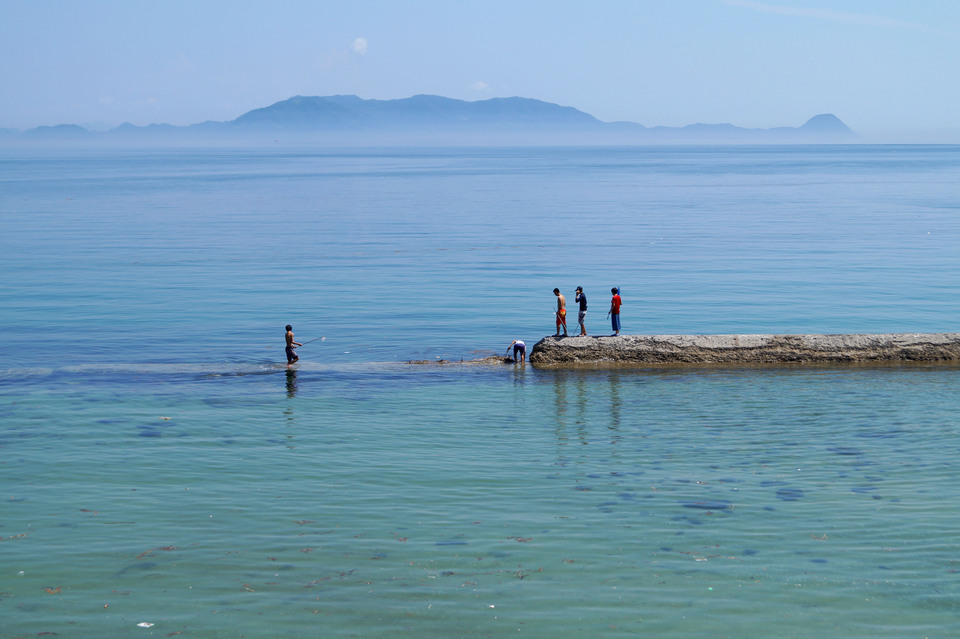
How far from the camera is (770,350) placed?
25.0 metres

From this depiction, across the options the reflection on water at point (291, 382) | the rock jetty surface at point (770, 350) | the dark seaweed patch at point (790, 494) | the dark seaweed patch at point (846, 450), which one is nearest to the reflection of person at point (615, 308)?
the rock jetty surface at point (770, 350)

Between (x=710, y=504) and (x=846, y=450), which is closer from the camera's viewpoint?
(x=710, y=504)

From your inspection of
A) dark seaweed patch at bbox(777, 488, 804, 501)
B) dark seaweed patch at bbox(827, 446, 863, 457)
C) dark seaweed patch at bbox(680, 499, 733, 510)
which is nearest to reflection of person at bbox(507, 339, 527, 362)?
dark seaweed patch at bbox(827, 446, 863, 457)

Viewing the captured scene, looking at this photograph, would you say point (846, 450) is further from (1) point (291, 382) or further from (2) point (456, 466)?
(1) point (291, 382)

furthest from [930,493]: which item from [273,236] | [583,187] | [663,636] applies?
[583,187]

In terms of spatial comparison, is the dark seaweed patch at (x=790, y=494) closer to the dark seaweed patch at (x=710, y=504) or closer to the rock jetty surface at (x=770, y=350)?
the dark seaweed patch at (x=710, y=504)

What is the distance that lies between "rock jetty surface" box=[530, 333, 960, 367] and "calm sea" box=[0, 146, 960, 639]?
66 centimetres

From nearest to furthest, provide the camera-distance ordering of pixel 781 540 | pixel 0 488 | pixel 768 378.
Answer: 1. pixel 781 540
2. pixel 0 488
3. pixel 768 378

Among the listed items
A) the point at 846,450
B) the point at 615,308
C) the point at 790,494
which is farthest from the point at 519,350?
the point at 790,494

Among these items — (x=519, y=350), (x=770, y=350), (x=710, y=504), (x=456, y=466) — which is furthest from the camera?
(x=519, y=350)

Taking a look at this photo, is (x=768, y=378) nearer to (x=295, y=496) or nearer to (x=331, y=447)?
(x=331, y=447)

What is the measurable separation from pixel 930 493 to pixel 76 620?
12.4 m

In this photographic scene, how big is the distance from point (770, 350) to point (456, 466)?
38.6 ft

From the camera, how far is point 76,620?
10906 mm
